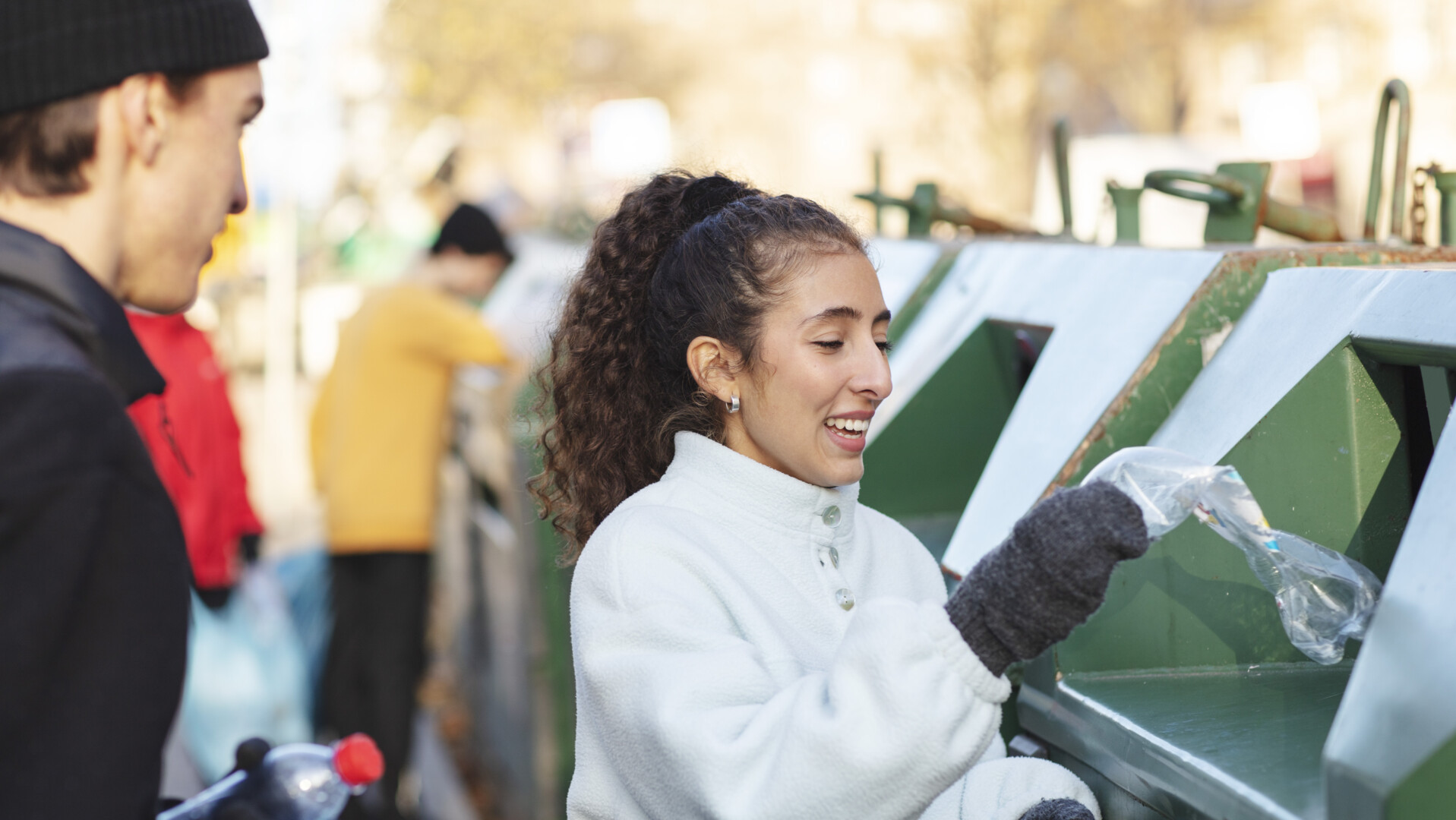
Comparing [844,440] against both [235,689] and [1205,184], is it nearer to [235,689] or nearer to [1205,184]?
[1205,184]

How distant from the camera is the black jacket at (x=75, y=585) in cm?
115

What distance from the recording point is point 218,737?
435cm

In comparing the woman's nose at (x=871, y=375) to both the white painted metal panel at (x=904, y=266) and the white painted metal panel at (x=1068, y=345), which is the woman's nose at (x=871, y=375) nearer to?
the white painted metal panel at (x=1068, y=345)

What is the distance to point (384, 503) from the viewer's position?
480 centimetres

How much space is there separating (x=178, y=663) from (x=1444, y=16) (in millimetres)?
25099

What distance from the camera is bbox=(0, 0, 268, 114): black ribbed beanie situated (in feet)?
4.29

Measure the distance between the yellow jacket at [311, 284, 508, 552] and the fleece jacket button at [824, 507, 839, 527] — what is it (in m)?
3.19

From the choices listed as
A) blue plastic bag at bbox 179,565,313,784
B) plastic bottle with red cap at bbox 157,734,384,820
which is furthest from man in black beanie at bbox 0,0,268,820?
blue plastic bag at bbox 179,565,313,784

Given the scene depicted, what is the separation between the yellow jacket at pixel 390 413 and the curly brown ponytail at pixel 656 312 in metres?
2.94

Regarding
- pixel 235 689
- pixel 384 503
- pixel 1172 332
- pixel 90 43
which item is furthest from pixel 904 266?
pixel 235 689

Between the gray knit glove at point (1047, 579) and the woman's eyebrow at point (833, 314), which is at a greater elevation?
the woman's eyebrow at point (833, 314)

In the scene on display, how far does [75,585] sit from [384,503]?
3.69 m

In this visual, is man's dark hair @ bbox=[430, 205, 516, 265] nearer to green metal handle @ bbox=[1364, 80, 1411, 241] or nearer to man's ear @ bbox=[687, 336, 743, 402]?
green metal handle @ bbox=[1364, 80, 1411, 241]

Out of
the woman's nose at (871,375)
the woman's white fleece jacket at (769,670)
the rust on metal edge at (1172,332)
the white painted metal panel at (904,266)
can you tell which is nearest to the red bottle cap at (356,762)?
the woman's white fleece jacket at (769,670)
